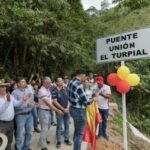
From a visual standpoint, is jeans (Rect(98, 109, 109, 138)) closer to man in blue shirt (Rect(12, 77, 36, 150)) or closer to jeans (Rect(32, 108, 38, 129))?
jeans (Rect(32, 108, 38, 129))

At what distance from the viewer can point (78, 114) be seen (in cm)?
757

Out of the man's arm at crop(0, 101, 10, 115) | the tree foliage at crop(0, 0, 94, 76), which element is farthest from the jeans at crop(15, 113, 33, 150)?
the tree foliage at crop(0, 0, 94, 76)

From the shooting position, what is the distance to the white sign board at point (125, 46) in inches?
268

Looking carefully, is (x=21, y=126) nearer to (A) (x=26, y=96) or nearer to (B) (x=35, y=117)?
(A) (x=26, y=96)

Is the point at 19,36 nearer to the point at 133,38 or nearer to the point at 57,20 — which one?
the point at 57,20

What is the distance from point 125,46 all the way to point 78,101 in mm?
1488

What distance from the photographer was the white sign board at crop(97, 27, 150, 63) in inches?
268

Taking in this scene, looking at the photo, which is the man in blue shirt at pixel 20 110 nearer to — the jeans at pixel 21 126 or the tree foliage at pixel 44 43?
the jeans at pixel 21 126

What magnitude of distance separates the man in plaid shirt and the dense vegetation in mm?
7200

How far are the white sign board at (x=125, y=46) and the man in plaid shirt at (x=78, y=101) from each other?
21.7 inches

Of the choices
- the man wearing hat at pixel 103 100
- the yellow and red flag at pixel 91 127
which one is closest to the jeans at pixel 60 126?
the yellow and red flag at pixel 91 127

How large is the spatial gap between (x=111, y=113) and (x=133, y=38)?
26.3ft

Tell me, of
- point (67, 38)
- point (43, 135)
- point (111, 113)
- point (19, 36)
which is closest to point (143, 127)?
point (111, 113)

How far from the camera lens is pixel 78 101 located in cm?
751
